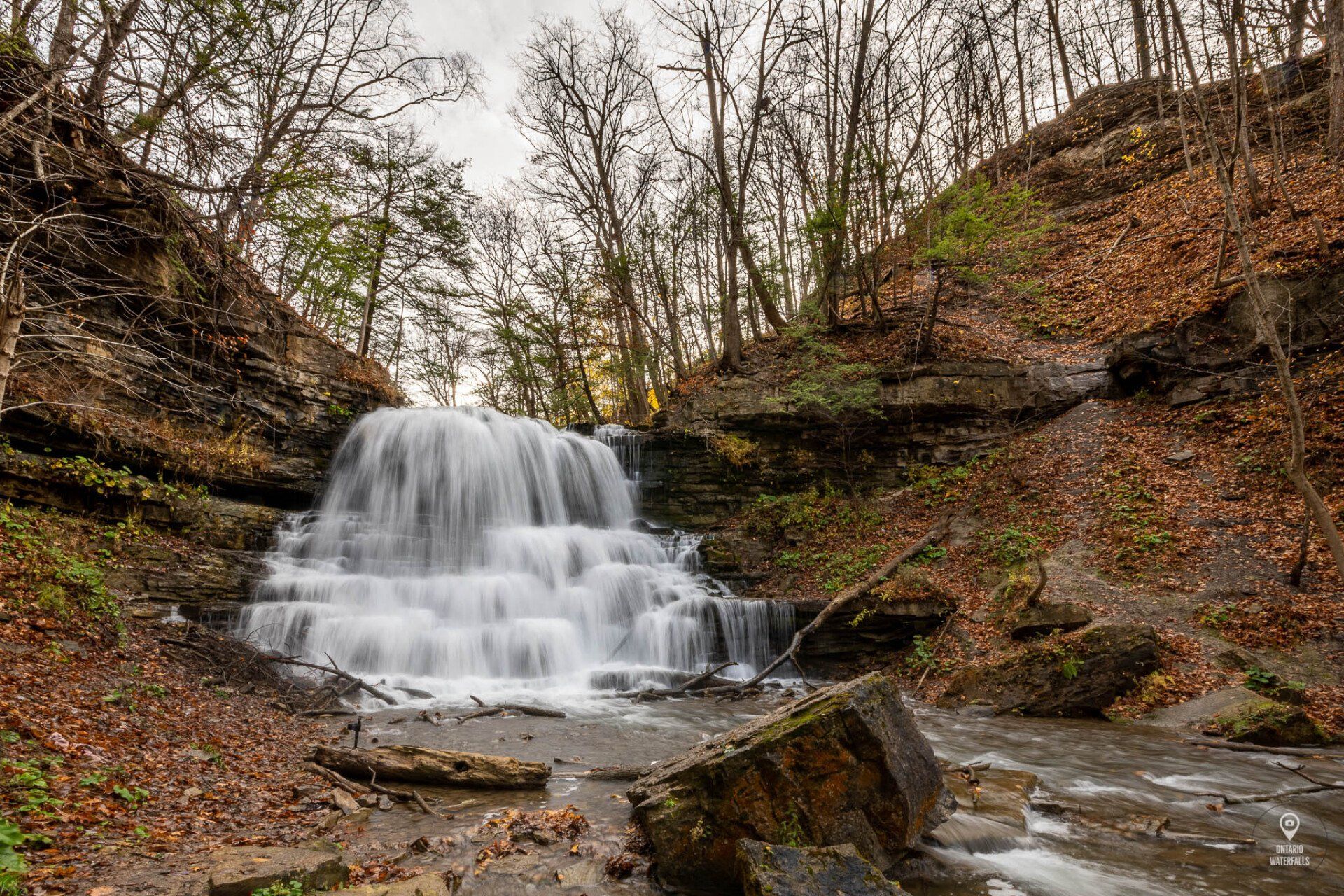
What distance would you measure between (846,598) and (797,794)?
264 inches

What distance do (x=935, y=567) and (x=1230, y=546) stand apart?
13.5 ft

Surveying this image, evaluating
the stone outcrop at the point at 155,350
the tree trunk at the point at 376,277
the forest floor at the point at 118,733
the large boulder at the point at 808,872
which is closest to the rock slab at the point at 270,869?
the forest floor at the point at 118,733

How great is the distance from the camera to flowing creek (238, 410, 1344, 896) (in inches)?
137

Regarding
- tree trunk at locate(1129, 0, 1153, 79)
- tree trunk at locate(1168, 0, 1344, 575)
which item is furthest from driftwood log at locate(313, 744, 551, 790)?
tree trunk at locate(1129, 0, 1153, 79)

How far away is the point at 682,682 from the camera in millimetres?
9219

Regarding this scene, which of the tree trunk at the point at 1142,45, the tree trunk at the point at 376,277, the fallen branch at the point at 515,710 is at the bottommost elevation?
the fallen branch at the point at 515,710

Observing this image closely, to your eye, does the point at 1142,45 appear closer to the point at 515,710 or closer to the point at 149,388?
the point at 515,710

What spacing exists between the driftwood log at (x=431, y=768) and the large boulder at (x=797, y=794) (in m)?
1.43

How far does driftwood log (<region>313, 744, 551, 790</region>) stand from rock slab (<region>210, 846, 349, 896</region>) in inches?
61.4

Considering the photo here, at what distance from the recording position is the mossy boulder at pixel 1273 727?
551cm

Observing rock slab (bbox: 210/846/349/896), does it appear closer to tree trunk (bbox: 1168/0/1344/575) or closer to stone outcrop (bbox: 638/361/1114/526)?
tree trunk (bbox: 1168/0/1344/575)

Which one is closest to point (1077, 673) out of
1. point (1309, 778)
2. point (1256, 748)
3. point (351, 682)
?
point (1256, 748)

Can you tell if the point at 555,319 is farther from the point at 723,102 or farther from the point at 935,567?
the point at 935,567

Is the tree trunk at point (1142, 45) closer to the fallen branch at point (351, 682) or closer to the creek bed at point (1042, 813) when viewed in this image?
the creek bed at point (1042, 813)
